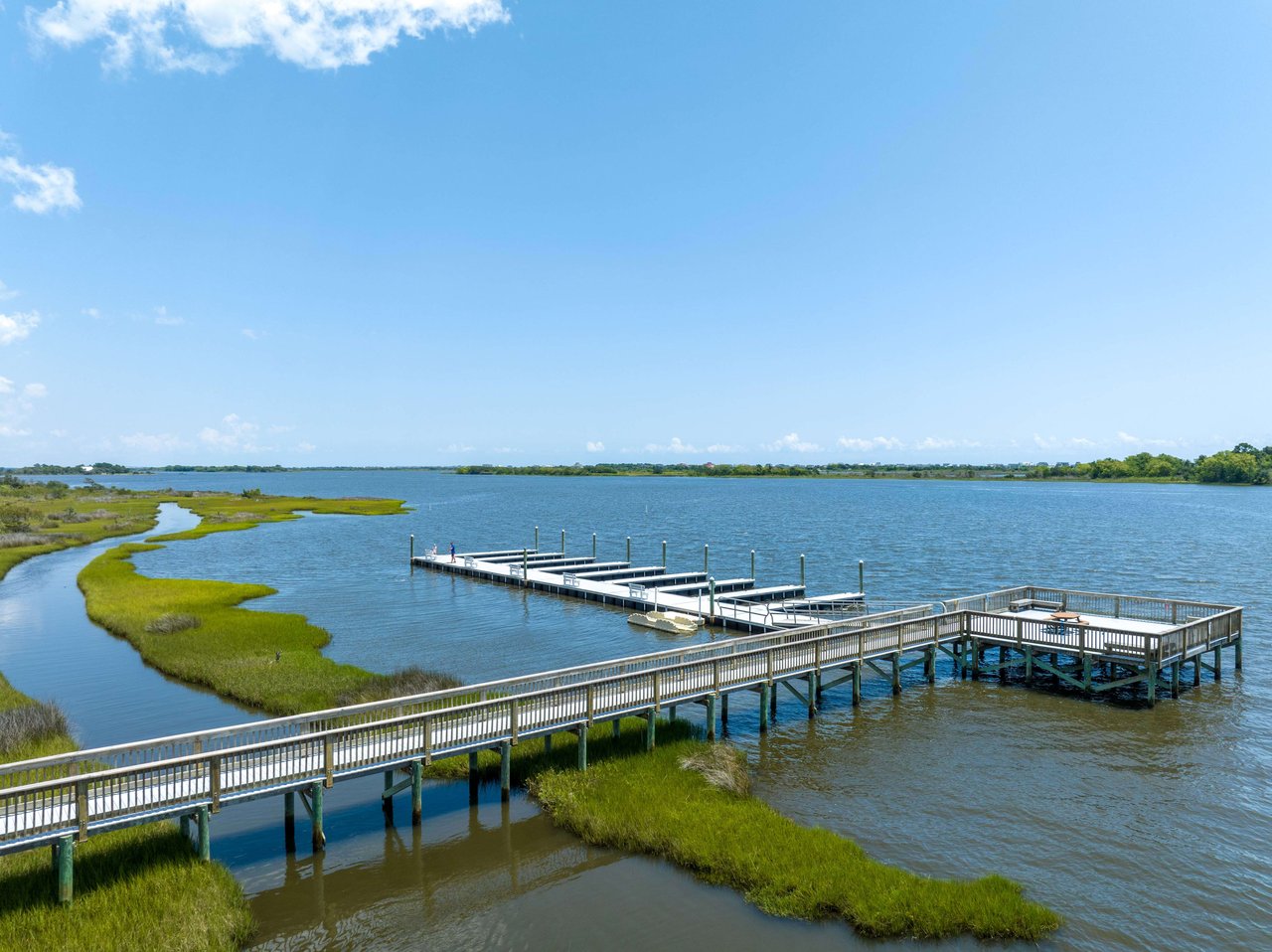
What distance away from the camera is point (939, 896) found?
43.8 feet

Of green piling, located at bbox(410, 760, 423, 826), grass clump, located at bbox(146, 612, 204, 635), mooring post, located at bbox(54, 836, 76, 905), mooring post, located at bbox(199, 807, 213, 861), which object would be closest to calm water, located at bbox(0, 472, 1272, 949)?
green piling, located at bbox(410, 760, 423, 826)

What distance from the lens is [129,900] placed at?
41.5 ft

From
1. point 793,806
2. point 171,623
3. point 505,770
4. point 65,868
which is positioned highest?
point 65,868

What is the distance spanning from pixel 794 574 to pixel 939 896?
148 feet

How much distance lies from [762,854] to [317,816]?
8.86m

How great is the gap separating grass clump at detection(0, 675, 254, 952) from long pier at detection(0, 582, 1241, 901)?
0.41 metres

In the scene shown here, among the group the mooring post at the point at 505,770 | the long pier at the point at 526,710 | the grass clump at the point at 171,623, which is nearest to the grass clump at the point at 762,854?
the mooring post at the point at 505,770

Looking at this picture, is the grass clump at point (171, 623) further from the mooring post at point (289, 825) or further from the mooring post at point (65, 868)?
the mooring post at point (65, 868)

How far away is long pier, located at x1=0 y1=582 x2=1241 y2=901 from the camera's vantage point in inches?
536

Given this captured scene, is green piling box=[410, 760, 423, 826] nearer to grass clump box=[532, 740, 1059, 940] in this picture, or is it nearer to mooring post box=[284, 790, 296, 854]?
mooring post box=[284, 790, 296, 854]

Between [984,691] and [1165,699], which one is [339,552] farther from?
[1165,699]

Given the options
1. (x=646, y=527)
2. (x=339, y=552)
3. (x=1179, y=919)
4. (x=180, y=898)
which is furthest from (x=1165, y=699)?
(x=646, y=527)

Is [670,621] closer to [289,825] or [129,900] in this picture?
[289,825]

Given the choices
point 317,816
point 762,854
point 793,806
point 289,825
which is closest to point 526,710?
point 317,816
